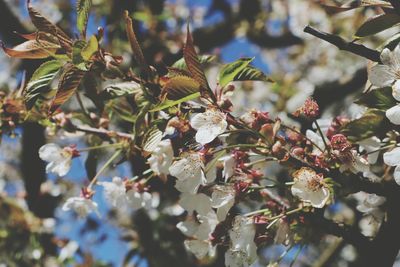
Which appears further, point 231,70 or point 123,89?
point 123,89

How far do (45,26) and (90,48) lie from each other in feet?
0.37

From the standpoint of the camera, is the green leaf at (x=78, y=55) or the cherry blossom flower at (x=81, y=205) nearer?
the green leaf at (x=78, y=55)

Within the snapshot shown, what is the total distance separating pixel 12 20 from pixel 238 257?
6.00 ft

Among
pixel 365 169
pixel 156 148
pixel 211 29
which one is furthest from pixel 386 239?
pixel 211 29

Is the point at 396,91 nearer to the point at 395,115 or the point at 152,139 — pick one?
the point at 395,115

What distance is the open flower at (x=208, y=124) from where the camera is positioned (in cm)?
80

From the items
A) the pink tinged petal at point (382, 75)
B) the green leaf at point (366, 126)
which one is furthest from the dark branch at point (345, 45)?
the green leaf at point (366, 126)

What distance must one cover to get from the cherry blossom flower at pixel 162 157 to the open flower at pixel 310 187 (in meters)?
0.22

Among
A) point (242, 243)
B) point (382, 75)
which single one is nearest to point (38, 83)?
point (242, 243)

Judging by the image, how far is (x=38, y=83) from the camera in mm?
893

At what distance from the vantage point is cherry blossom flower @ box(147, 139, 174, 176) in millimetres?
921

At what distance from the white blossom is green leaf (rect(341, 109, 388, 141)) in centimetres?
58

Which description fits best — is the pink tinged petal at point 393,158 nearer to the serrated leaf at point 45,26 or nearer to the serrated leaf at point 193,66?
the serrated leaf at point 193,66

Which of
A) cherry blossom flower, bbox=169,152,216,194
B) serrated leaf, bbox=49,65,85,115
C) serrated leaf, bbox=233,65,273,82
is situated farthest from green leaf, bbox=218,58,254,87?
serrated leaf, bbox=49,65,85,115
